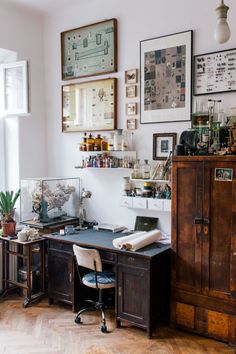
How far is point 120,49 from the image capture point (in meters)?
3.85

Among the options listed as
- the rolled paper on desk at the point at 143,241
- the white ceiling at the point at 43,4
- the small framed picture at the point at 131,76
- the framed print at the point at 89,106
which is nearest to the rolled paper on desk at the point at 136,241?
the rolled paper on desk at the point at 143,241

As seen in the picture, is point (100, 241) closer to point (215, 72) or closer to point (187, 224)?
point (187, 224)

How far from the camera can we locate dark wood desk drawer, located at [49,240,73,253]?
11.5 ft

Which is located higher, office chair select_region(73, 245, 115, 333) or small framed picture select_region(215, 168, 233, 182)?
small framed picture select_region(215, 168, 233, 182)

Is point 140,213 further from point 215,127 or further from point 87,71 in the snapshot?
point 87,71

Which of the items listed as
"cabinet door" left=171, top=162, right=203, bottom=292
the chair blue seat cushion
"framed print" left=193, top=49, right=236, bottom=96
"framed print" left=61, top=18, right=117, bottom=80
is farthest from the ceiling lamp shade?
the chair blue seat cushion

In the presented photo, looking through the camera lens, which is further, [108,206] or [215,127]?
[108,206]

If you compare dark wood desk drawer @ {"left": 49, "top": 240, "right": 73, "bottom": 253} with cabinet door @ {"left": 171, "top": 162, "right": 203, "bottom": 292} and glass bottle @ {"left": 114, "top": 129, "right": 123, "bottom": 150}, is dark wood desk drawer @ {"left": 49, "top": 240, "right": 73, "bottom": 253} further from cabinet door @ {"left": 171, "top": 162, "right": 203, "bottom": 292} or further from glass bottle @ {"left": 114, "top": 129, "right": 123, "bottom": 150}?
glass bottle @ {"left": 114, "top": 129, "right": 123, "bottom": 150}

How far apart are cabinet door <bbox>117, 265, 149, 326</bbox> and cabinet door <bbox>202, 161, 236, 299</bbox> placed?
505 mm

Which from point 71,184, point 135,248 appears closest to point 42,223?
point 71,184

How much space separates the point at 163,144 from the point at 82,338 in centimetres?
194

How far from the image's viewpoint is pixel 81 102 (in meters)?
4.21

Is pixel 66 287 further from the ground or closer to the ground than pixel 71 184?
closer to the ground

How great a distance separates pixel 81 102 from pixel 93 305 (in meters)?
2.26
